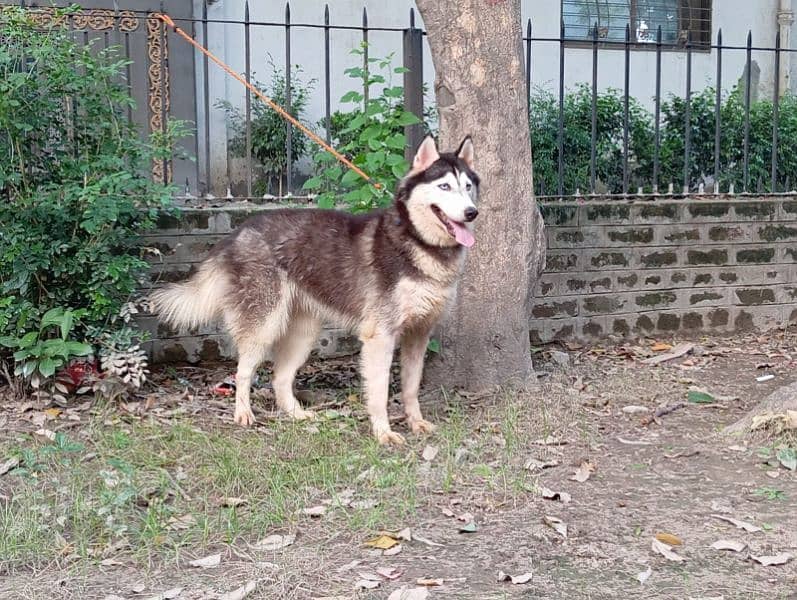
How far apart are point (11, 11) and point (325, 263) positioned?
238 centimetres

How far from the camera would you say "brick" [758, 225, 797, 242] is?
28.9 ft

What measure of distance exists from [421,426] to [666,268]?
3.69 m

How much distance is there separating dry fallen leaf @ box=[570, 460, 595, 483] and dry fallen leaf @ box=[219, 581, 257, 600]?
182 cm

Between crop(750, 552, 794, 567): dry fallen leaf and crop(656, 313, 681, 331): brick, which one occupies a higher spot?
crop(656, 313, 681, 331): brick

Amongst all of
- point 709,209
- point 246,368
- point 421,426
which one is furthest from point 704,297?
point 246,368

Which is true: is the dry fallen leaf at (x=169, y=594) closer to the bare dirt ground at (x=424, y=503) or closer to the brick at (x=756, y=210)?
the bare dirt ground at (x=424, y=503)

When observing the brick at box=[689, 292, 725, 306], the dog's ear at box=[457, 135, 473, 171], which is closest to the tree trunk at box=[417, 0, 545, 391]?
the dog's ear at box=[457, 135, 473, 171]

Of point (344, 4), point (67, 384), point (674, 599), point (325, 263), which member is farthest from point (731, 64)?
point (674, 599)

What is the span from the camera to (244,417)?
19.5 ft

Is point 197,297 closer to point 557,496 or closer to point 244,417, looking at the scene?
point 244,417

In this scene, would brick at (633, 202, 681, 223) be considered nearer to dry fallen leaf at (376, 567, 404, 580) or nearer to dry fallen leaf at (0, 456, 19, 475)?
dry fallen leaf at (376, 567, 404, 580)

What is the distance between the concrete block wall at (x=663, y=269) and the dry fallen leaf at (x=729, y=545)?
4.00 m

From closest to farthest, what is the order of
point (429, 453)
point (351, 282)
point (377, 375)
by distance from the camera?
point (429, 453), point (377, 375), point (351, 282)

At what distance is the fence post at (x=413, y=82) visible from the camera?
7.48 meters
